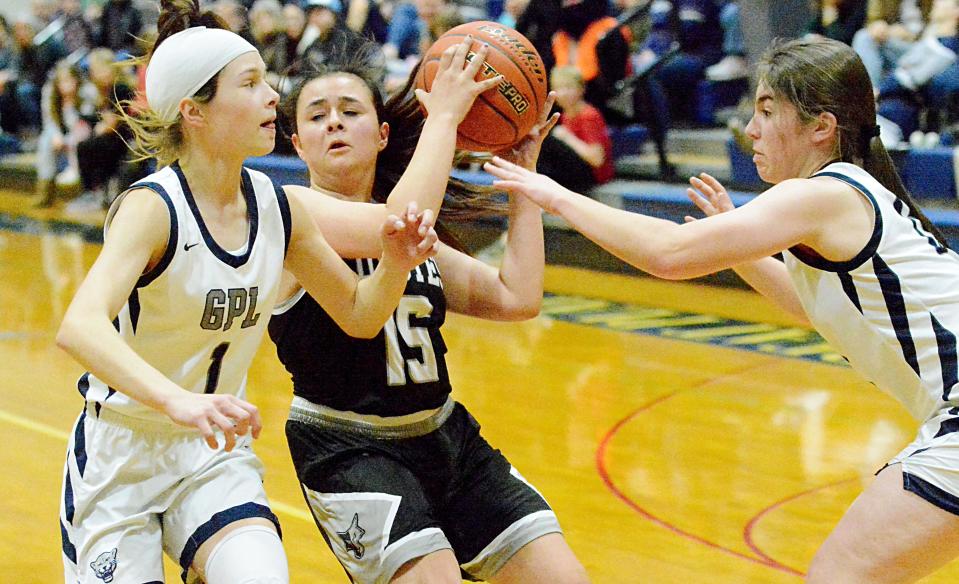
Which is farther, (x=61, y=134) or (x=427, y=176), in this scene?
(x=61, y=134)

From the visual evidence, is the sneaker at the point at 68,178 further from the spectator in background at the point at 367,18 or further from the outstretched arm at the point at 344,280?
the outstretched arm at the point at 344,280

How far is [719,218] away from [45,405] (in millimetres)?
4536

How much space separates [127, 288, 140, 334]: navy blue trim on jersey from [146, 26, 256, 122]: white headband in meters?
0.42

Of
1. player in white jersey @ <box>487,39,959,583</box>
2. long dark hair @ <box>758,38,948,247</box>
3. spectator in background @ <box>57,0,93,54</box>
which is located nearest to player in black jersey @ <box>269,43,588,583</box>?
player in white jersey @ <box>487,39,959,583</box>

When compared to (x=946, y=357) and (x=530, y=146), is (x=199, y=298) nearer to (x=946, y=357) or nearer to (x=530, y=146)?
(x=530, y=146)

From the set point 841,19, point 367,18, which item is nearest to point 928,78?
point 841,19

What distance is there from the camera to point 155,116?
9.50 feet

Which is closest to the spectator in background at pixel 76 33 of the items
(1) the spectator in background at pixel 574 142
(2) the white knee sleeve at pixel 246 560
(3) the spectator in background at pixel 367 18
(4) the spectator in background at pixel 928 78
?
(3) the spectator in background at pixel 367 18

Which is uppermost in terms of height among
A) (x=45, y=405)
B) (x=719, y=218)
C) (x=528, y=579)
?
(x=719, y=218)

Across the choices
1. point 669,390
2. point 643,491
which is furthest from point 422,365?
point 669,390

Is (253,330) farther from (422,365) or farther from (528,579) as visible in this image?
(528,579)

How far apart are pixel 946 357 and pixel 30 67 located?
14.8 m

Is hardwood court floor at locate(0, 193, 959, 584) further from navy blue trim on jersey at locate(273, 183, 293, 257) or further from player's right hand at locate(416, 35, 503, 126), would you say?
player's right hand at locate(416, 35, 503, 126)

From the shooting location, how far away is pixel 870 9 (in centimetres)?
922
